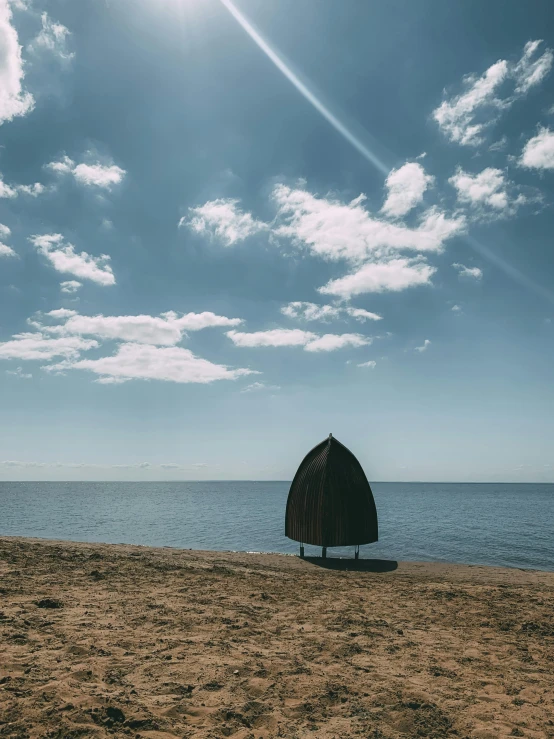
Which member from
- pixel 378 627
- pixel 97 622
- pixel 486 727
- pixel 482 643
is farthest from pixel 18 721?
pixel 482 643

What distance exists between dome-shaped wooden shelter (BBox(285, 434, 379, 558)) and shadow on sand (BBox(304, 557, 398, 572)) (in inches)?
39.6

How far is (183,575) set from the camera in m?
14.7

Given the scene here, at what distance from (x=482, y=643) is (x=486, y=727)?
4.17 metres

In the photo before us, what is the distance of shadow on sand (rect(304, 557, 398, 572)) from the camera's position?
21.0 metres

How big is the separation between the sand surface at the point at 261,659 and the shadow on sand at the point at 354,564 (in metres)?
7.38

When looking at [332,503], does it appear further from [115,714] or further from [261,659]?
[115,714]

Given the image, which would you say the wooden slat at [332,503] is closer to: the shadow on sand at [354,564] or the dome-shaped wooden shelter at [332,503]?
the dome-shaped wooden shelter at [332,503]

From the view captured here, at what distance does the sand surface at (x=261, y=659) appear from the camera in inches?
217

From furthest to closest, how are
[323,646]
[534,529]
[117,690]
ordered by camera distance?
[534,529]
[323,646]
[117,690]

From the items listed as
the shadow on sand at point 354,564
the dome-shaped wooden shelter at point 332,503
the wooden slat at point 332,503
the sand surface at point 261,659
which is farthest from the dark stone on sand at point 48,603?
the wooden slat at point 332,503

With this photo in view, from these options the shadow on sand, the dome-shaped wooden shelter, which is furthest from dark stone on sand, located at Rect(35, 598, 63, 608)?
the dome-shaped wooden shelter

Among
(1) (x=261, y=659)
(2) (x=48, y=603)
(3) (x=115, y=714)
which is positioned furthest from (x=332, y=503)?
(3) (x=115, y=714)

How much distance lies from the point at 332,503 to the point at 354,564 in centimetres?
338

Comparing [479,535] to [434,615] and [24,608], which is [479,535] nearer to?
[434,615]
